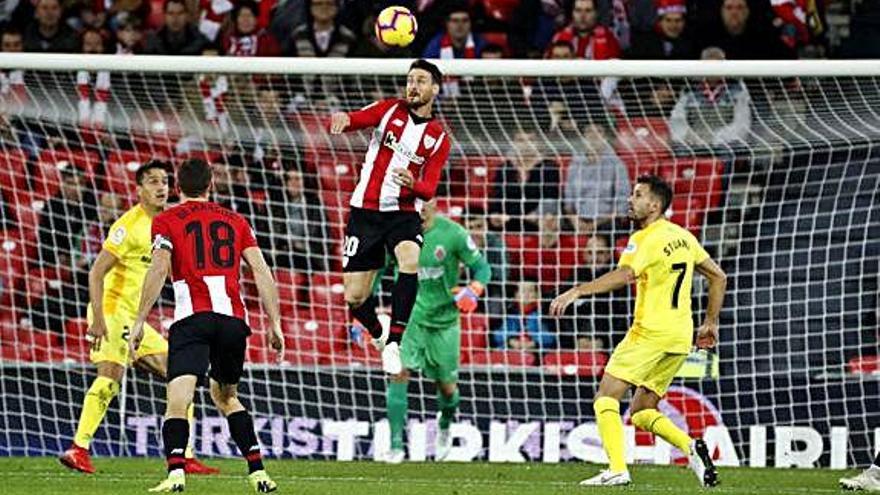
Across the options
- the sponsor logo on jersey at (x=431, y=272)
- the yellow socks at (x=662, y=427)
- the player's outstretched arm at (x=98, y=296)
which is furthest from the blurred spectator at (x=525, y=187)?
the yellow socks at (x=662, y=427)

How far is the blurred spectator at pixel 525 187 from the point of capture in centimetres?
1630

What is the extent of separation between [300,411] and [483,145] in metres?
2.74

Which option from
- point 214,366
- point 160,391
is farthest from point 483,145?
point 214,366

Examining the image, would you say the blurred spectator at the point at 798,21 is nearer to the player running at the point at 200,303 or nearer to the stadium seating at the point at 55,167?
the stadium seating at the point at 55,167

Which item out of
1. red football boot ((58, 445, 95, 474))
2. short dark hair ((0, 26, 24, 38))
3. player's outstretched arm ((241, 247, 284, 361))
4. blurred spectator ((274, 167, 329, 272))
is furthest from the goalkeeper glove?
short dark hair ((0, 26, 24, 38))

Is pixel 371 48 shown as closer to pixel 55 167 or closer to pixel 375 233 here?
pixel 55 167

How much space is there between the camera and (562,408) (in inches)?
610

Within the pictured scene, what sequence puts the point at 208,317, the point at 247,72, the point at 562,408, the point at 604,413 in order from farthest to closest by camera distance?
the point at 562,408 < the point at 247,72 < the point at 604,413 < the point at 208,317

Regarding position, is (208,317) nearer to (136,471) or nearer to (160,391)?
(136,471)

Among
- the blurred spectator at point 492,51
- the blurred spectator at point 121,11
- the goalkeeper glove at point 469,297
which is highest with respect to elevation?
the blurred spectator at point 121,11

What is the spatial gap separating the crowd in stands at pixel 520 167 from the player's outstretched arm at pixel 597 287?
4.11 m

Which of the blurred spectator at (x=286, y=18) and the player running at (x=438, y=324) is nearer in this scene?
the player running at (x=438, y=324)

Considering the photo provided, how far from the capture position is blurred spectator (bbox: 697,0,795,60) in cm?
1720

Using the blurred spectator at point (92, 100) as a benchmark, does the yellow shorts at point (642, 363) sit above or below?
below
